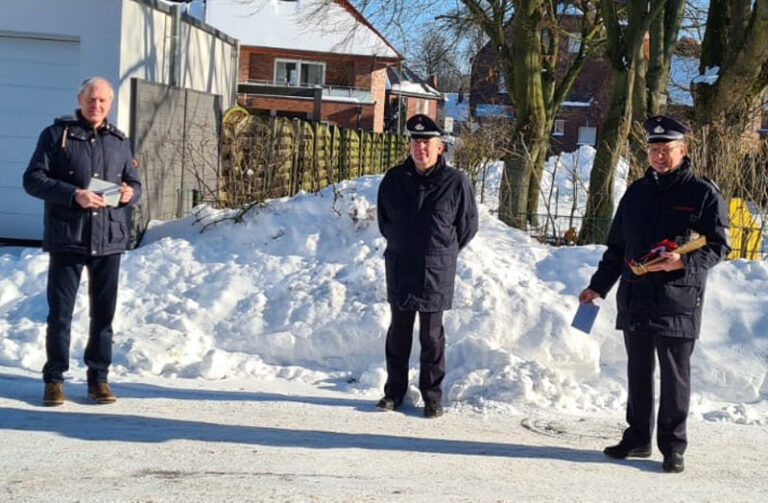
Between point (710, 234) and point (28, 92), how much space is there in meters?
9.71

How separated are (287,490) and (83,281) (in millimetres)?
4727

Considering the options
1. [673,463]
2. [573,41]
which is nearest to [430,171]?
[673,463]

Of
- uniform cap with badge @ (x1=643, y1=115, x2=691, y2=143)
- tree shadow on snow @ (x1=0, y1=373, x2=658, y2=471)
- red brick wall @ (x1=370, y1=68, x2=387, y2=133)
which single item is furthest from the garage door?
red brick wall @ (x1=370, y1=68, x2=387, y2=133)

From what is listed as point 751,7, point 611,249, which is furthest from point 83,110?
point 751,7

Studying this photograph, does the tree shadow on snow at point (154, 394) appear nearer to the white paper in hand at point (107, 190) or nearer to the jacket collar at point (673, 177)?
the white paper in hand at point (107, 190)

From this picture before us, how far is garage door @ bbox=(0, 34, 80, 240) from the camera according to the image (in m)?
12.8

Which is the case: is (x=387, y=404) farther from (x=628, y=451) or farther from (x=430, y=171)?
(x=628, y=451)

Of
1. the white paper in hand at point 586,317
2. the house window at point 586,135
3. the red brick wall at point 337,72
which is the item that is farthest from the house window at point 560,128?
the white paper in hand at point 586,317

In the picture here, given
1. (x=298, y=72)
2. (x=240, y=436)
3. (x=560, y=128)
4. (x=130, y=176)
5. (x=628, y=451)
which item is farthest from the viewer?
(x=560, y=128)

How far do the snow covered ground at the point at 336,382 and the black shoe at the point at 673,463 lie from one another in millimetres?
67

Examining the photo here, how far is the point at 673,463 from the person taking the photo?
5.85 meters

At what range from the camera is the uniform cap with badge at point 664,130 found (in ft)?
19.1

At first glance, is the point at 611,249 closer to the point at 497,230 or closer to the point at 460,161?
the point at 497,230

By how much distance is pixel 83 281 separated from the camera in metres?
9.30
